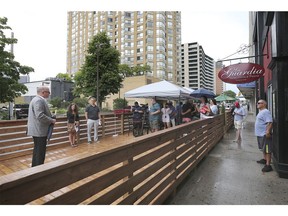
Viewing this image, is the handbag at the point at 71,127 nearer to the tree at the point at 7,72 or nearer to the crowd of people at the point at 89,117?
the crowd of people at the point at 89,117

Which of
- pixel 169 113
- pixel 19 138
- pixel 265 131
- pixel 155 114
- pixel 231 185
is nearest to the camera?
pixel 231 185

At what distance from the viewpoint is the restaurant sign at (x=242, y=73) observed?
17.0 ft

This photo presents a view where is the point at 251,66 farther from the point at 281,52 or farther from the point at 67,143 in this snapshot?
the point at 67,143

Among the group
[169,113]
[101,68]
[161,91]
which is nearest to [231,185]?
[161,91]

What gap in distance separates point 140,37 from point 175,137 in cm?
6467

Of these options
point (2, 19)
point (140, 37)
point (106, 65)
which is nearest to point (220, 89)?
point (140, 37)

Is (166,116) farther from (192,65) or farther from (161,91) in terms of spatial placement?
(192,65)

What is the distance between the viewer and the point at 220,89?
19262 cm

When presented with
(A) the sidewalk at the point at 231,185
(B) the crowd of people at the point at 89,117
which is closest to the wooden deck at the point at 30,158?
(B) the crowd of people at the point at 89,117

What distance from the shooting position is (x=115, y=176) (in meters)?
1.99

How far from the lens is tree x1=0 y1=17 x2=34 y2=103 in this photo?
1110 centimetres

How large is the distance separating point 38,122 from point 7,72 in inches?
391

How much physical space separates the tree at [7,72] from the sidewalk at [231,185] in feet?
37.3
